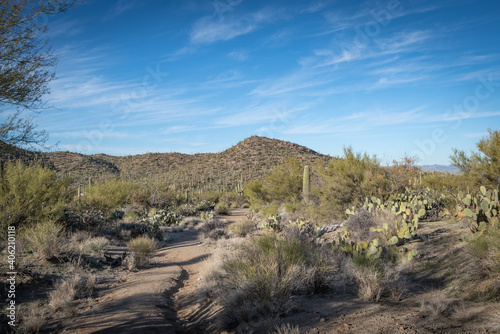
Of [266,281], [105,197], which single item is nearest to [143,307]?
[266,281]

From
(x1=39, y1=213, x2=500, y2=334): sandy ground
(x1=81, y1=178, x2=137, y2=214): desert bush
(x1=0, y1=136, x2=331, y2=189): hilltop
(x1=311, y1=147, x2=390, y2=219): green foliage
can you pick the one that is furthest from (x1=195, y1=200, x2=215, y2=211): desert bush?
(x1=39, y1=213, x2=500, y2=334): sandy ground

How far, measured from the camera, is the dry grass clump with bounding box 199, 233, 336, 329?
4699 millimetres

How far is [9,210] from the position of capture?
7434mm

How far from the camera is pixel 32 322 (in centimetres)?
443

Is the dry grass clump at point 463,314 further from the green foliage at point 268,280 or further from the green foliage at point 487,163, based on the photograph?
the green foliage at point 487,163

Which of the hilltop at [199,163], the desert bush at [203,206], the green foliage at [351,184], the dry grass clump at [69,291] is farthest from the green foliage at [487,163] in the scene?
the hilltop at [199,163]

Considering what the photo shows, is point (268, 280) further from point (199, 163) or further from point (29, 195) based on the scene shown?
point (199, 163)

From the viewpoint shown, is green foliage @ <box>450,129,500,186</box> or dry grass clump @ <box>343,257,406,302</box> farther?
green foliage @ <box>450,129,500,186</box>

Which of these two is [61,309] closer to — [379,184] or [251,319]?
[251,319]

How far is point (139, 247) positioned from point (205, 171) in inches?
1895

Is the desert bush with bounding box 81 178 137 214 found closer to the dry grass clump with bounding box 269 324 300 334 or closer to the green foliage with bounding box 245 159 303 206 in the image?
the green foliage with bounding box 245 159 303 206

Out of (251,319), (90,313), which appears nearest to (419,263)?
(251,319)

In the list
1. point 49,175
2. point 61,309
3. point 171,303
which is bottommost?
point 171,303

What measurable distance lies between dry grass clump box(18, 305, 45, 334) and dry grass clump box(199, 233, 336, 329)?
9.30 feet
